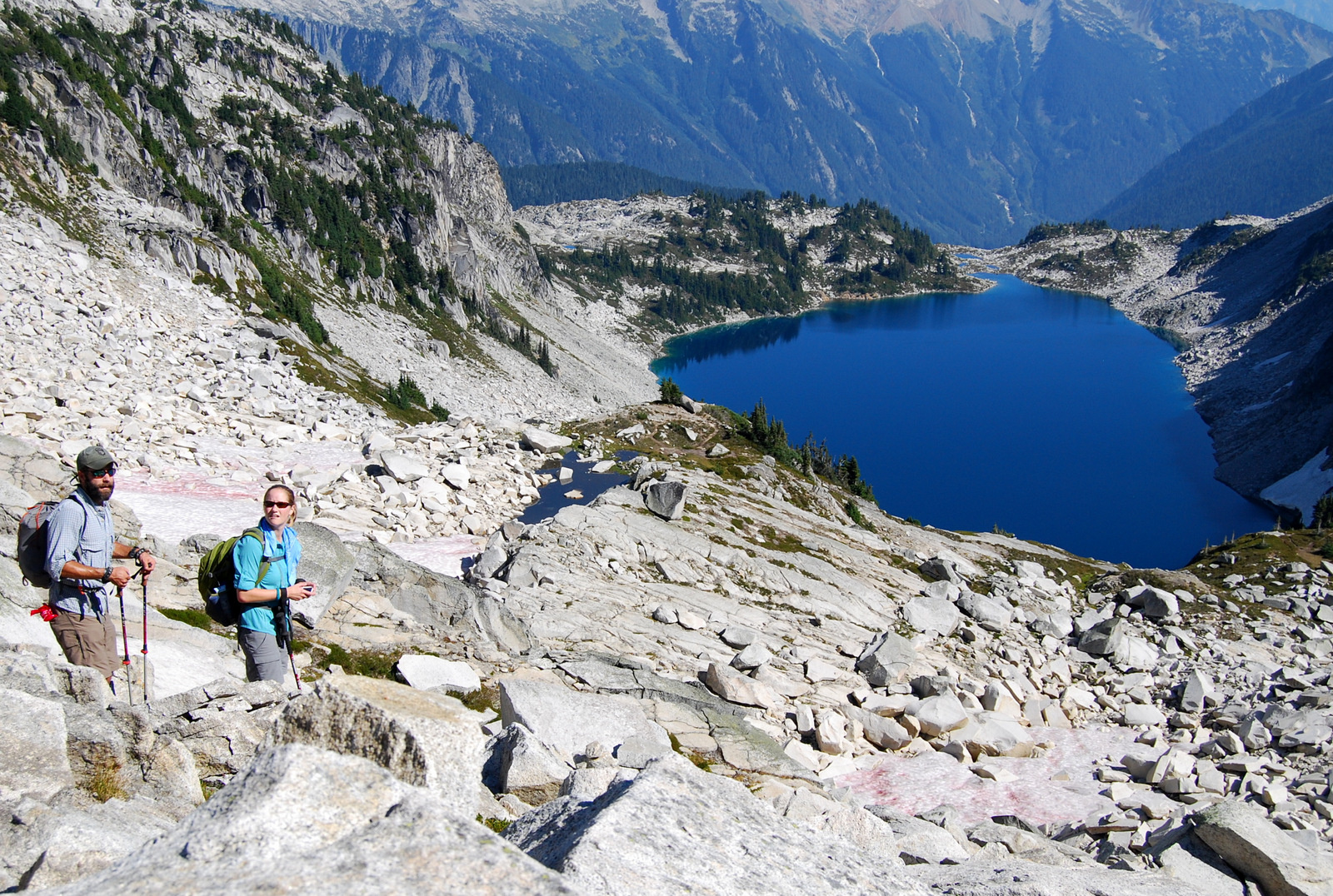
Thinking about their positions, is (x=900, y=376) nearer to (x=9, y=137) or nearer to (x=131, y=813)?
(x=9, y=137)

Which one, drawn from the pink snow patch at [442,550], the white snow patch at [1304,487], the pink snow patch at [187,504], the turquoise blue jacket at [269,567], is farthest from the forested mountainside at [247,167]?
the white snow patch at [1304,487]

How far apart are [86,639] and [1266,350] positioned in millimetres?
152856

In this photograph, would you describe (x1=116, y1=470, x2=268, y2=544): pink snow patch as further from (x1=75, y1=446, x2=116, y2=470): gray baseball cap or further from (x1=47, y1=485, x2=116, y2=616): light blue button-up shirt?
(x1=75, y1=446, x2=116, y2=470): gray baseball cap

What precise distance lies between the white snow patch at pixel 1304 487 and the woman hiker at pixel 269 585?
88183 millimetres

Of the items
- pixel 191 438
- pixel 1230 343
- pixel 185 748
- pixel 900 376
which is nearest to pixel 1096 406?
pixel 900 376

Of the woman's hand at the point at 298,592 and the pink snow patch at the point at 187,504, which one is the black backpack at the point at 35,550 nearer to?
the woman's hand at the point at 298,592

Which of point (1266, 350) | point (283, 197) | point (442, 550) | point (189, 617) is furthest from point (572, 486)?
point (1266, 350)

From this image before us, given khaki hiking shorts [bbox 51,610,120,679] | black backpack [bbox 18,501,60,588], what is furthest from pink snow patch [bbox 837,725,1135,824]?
black backpack [bbox 18,501,60,588]

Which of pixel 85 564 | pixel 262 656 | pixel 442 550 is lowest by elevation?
pixel 442 550

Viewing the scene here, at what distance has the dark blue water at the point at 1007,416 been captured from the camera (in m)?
75.6

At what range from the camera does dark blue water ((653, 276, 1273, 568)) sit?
2977 inches

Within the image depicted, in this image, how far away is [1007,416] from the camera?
108625 millimetres

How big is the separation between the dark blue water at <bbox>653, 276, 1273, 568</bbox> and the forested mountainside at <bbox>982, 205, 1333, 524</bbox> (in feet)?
10.4

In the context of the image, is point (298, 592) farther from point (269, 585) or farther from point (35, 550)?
point (35, 550)
